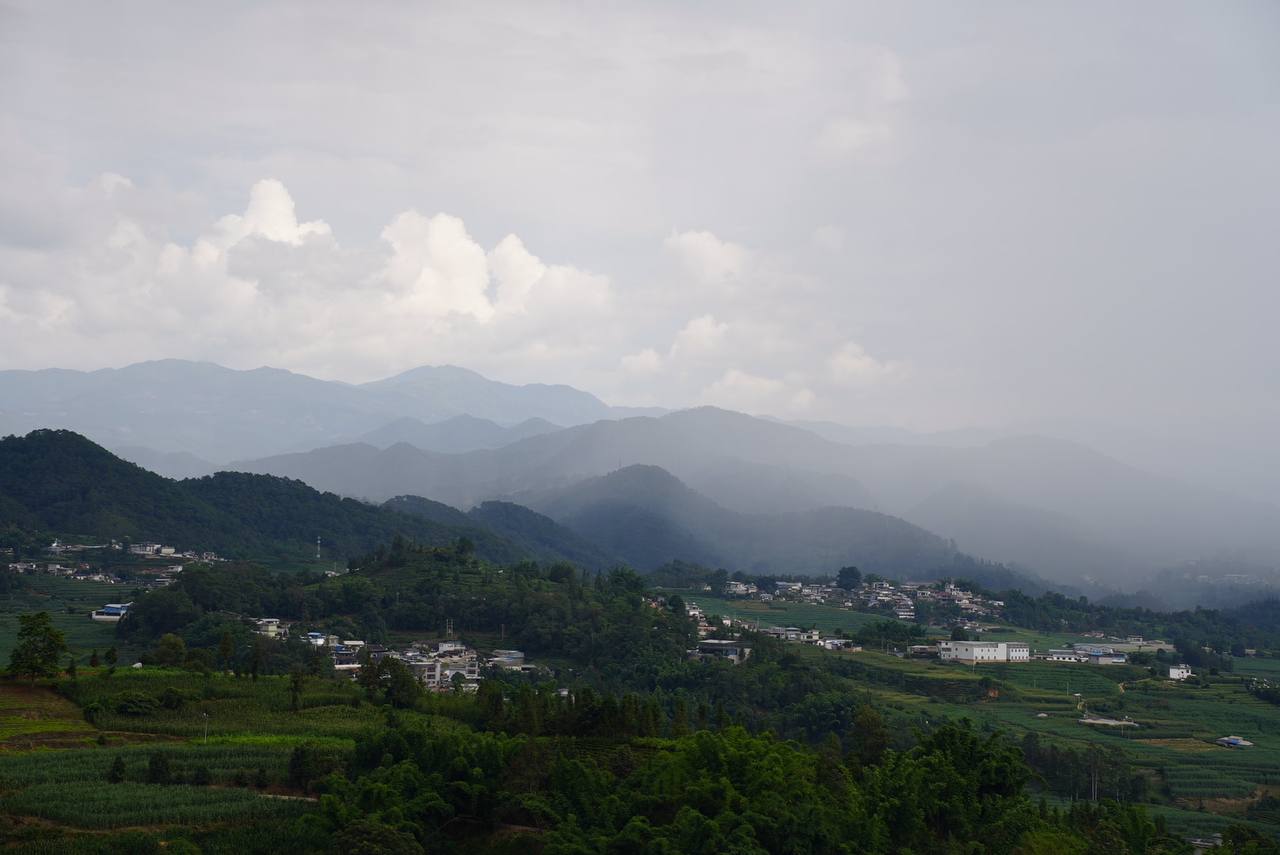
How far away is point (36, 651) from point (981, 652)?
141ft

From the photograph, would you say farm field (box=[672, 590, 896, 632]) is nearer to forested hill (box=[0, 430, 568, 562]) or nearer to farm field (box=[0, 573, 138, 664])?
forested hill (box=[0, 430, 568, 562])

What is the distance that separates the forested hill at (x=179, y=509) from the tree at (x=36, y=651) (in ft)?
149

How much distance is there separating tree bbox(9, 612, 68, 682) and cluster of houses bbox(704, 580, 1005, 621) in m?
58.3

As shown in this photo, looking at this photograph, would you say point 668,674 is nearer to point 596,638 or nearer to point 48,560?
point 596,638

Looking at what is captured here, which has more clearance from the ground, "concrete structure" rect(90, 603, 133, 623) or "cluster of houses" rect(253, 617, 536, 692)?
"concrete structure" rect(90, 603, 133, 623)

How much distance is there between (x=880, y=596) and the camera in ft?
281

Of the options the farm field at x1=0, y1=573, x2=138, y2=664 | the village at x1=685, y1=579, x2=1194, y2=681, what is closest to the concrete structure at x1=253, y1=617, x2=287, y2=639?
the farm field at x1=0, y1=573, x2=138, y2=664

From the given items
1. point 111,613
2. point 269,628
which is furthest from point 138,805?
point 111,613

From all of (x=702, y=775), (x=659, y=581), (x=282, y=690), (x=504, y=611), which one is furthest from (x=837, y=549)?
(x=702, y=775)

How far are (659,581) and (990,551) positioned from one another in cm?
8663

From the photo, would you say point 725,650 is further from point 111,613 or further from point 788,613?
point 111,613

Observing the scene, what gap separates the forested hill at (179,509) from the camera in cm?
7144

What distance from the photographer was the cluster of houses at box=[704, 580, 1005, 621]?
78.2 meters

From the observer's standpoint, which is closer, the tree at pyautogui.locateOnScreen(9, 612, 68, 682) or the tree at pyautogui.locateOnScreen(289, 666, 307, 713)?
the tree at pyautogui.locateOnScreen(9, 612, 68, 682)
